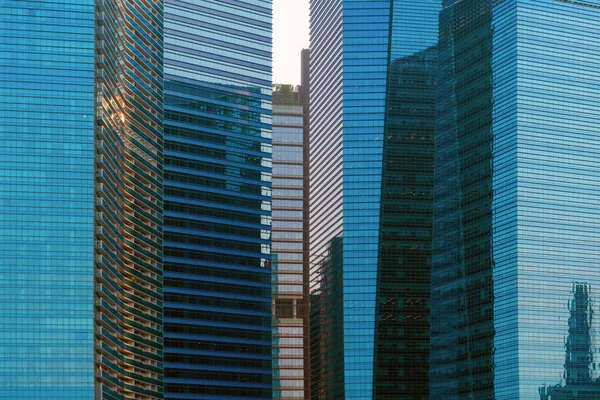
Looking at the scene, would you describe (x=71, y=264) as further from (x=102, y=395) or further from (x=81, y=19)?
(x=81, y=19)

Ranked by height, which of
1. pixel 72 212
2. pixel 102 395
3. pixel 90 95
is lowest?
pixel 102 395

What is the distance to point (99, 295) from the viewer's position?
186m

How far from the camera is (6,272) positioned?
591ft

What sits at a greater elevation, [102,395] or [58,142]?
[58,142]

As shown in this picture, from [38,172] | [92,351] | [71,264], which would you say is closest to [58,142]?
[38,172]

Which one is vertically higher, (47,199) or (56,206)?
(47,199)

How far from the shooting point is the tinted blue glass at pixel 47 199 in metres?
178

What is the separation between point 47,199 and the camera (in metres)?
184

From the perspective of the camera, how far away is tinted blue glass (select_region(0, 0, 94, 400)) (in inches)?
7028

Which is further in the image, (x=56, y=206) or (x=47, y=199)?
(x=47, y=199)

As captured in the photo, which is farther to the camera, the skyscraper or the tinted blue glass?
the skyscraper

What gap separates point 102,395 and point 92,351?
23.2ft

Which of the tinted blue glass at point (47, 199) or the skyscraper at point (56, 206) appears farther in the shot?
the skyscraper at point (56, 206)

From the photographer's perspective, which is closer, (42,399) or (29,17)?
(42,399)
